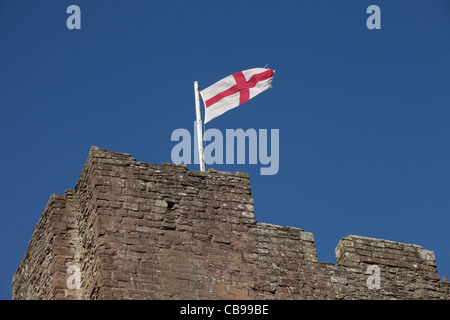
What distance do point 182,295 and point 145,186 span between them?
2.46 meters

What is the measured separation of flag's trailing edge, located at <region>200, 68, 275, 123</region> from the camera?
25.3 metres

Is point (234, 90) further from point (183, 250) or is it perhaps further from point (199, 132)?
point (183, 250)

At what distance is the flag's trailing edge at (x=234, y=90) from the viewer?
82.9 ft

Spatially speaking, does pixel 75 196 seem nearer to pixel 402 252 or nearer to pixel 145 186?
pixel 145 186

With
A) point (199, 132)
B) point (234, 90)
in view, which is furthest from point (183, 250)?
point (234, 90)

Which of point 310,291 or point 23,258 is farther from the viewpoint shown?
point 23,258

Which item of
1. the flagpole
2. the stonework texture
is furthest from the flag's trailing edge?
the stonework texture

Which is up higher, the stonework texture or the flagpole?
the flagpole

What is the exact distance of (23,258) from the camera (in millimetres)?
23391

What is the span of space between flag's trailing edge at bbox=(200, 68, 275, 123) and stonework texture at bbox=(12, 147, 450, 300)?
3312 millimetres

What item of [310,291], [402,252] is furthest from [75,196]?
[402,252]

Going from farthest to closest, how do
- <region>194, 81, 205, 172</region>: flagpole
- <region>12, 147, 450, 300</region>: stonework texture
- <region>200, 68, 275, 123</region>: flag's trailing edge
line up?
<region>200, 68, 275, 123</region>: flag's trailing edge
<region>194, 81, 205, 172</region>: flagpole
<region>12, 147, 450, 300</region>: stonework texture

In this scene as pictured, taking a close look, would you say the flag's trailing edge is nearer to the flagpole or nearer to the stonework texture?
the flagpole

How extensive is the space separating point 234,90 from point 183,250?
6.06m
